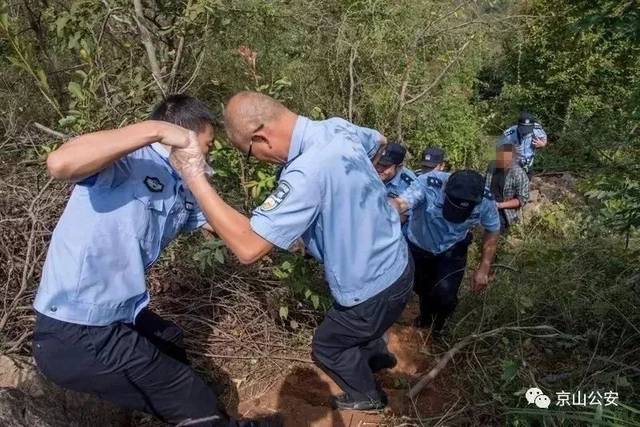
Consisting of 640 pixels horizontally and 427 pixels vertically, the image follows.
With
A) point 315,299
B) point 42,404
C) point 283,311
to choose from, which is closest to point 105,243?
point 42,404

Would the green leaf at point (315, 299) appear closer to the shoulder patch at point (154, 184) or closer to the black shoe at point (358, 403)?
the black shoe at point (358, 403)

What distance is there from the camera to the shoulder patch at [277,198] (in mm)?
1907

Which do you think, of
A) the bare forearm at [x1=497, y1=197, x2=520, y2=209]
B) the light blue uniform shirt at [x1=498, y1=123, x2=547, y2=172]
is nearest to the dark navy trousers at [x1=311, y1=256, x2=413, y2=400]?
the bare forearm at [x1=497, y1=197, x2=520, y2=209]

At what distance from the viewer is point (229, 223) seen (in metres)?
1.87

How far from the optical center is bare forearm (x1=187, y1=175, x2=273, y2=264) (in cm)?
187

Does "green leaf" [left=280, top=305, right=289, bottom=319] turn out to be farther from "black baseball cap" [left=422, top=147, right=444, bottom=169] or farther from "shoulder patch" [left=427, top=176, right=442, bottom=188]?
"black baseball cap" [left=422, top=147, right=444, bottom=169]

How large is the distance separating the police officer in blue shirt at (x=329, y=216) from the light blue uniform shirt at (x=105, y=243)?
0.74 feet

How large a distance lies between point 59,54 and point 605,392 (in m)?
4.87

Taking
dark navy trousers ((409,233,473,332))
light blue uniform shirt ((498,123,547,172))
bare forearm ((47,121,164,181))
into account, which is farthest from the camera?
light blue uniform shirt ((498,123,547,172))

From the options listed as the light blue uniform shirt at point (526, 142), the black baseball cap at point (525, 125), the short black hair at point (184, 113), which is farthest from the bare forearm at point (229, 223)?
the black baseball cap at point (525, 125)

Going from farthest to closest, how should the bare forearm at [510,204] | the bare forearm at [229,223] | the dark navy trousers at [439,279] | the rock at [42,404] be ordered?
the bare forearm at [510,204] < the dark navy trousers at [439,279] < the rock at [42,404] < the bare forearm at [229,223]

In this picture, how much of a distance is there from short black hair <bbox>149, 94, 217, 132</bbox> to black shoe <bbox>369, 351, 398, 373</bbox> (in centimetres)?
167

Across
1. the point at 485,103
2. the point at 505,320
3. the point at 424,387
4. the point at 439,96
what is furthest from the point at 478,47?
the point at 424,387

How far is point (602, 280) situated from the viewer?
3.88 m
